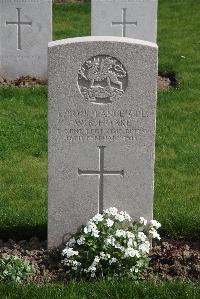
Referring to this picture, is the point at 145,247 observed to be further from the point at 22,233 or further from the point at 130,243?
the point at 22,233

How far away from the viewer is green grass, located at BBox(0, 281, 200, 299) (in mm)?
5340

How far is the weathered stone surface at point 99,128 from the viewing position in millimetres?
5891

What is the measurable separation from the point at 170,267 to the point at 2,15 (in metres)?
6.20

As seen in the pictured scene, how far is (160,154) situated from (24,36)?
3.58 meters

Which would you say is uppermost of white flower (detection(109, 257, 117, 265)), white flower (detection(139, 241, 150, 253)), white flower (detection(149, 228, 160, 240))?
white flower (detection(149, 228, 160, 240))

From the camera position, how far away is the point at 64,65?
5.89 meters

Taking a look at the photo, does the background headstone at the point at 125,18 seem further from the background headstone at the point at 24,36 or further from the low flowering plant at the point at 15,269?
the low flowering plant at the point at 15,269

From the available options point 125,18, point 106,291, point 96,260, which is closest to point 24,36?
point 125,18

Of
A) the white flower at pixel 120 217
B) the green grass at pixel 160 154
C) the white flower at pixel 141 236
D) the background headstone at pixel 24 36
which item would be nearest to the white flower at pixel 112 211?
the white flower at pixel 120 217

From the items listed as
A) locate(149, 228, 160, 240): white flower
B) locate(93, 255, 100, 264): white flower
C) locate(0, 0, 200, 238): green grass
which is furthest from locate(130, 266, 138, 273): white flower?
locate(0, 0, 200, 238): green grass

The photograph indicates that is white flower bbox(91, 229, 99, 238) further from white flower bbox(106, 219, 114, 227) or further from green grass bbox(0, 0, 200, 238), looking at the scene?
green grass bbox(0, 0, 200, 238)

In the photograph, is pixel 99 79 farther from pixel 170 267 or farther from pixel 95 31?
pixel 95 31

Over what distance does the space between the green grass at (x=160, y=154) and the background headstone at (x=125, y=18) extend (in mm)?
836

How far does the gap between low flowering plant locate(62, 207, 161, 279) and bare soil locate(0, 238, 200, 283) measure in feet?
0.46
